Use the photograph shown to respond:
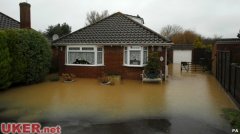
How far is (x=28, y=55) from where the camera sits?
14.4 metres

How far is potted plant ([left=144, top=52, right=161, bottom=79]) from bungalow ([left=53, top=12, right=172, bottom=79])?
799 mm

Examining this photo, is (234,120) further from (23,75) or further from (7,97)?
(23,75)

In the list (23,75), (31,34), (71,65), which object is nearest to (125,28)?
(71,65)

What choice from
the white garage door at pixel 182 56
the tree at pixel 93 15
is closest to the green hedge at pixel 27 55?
the white garage door at pixel 182 56

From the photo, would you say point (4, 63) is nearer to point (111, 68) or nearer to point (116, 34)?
point (111, 68)

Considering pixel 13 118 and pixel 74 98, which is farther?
pixel 74 98

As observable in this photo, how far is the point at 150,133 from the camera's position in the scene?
21.6ft

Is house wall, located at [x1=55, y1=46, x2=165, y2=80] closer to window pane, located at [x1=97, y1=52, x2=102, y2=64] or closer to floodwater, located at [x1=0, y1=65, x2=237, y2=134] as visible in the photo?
window pane, located at [x1=97, y1=52, x2=102, y2=64]

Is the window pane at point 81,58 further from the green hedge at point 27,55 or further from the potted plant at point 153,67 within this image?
the potted plant at point 153,67

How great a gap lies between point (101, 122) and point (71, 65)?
1174 cm

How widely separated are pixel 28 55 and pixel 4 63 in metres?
2.20
